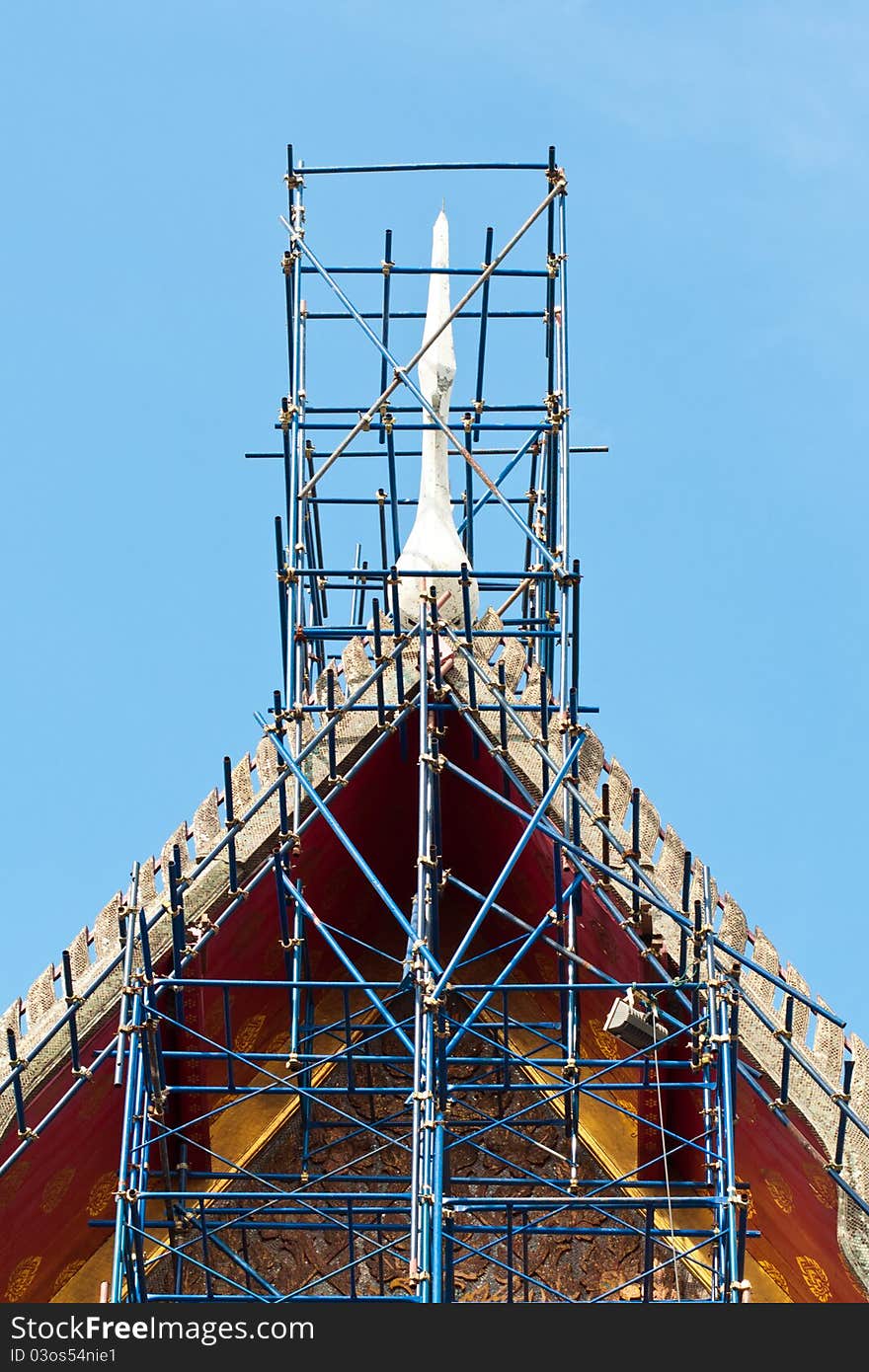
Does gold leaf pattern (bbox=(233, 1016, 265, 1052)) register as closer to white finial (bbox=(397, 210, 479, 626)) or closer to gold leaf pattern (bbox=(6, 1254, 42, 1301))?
gold leaf pattern (bbox=(6, 1254, 42, 1301))

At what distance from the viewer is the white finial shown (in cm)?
2305

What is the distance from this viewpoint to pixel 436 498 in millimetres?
23984

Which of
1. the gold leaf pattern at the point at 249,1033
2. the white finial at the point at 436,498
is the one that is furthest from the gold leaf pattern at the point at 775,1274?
the white finial at the point at 436,498

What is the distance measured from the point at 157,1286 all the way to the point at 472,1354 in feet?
18.0

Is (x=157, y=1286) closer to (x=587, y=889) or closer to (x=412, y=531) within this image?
(x=587, y=889)

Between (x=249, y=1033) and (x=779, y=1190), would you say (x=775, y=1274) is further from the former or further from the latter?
(x=249, y=1033)

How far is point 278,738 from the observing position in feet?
70.6

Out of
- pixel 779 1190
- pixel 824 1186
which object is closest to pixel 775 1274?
pixel 779 1190

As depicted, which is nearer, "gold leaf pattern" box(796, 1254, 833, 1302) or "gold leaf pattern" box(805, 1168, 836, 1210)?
"gold leaf pattern" box(805, 1168, 836, 1210)

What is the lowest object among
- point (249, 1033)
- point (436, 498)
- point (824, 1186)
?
point (824, 1186)

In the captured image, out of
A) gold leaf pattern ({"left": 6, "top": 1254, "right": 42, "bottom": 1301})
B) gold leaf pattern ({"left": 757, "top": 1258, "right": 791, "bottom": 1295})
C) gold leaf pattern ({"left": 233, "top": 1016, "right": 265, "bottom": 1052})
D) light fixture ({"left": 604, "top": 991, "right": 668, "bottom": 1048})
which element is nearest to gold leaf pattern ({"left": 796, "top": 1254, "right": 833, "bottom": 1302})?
gold leaf pattern ({"left": 757, "top": 1258, "right": 791, "bottom": 1295})

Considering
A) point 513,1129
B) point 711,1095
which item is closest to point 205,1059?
point 513,1129

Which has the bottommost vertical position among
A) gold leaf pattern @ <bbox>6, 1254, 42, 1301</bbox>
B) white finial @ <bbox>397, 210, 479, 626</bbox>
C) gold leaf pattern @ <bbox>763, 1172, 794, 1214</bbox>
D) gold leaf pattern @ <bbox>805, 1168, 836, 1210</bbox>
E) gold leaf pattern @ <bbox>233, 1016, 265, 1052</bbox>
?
gold leaf pattern @ <bbox>6, 1254, 42, 1301</bbox>

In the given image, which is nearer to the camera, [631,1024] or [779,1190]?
[631,1024]
